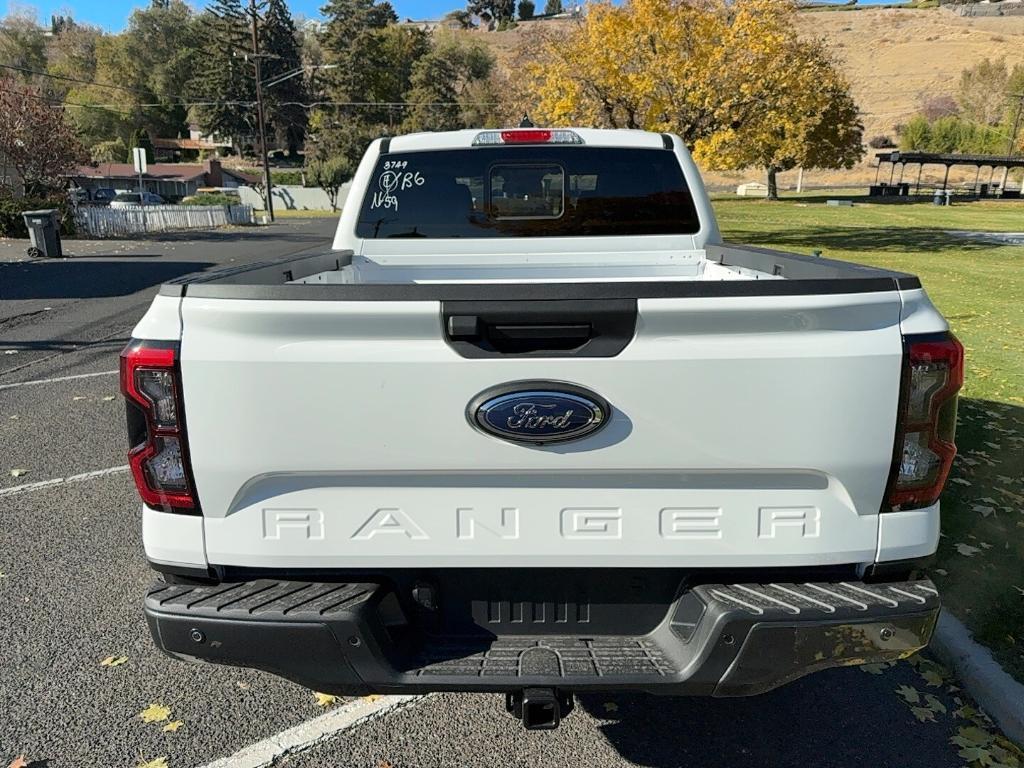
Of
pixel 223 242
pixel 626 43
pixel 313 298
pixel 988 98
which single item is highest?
pixel 988 98

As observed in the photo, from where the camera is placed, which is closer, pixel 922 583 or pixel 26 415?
pixel 922 583

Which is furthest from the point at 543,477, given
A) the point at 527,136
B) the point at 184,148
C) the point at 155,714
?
the point at 184,148

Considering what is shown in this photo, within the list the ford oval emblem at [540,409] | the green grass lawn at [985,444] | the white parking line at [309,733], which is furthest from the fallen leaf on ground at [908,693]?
the ford oval emblem at [540,409]

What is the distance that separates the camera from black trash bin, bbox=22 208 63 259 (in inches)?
720

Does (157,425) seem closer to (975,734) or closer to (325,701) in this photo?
(325,701)

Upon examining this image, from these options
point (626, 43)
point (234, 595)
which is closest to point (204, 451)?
point (234, 595)

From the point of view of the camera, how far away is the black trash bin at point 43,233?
18297mm

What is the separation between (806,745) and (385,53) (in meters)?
98.6

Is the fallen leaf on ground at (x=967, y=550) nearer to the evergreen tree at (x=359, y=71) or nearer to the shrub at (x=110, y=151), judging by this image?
the evergreen tree at (x=359, y=71)

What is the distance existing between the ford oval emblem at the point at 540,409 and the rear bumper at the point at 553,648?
23.0 inches

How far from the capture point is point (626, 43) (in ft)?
63.0

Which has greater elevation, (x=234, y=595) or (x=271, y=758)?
(x=234, y=595)

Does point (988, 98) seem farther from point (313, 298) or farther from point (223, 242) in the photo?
point (313, 298)

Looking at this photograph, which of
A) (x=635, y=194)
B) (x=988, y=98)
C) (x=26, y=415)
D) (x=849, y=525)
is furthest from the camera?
(x=988, y=98)
